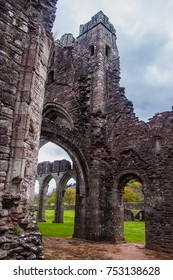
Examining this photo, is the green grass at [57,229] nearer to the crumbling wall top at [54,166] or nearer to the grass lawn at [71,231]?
the grass lawn at [71,231]

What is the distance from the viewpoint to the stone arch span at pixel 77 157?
35.3 ft

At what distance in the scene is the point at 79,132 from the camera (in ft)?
39.8

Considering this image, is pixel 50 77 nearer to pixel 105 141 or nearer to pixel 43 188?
pixel 105 141

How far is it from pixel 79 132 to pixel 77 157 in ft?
4.50

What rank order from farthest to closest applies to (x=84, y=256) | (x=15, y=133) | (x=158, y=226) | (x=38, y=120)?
1. (x=158, y=226)
2. (x=84, y=256)
3. (x=38, y=120)
4. (x=15, y=133)

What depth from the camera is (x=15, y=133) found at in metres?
4.65

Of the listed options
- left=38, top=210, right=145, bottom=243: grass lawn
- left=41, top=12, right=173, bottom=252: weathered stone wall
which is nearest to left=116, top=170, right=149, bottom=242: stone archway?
left=41, top=12, right=173, bottom=252: weathered stone wall

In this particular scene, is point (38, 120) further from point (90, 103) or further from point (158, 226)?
point (90, 103)

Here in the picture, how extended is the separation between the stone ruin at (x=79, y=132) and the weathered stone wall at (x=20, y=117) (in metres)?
0.02

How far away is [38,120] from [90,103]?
777 centimetres

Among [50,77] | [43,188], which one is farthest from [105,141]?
[43,188]

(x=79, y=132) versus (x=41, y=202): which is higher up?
(x=79, y=132)

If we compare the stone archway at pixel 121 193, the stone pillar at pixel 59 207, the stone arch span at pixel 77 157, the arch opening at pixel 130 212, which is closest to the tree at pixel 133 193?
the arch opening at pixel 130 212
